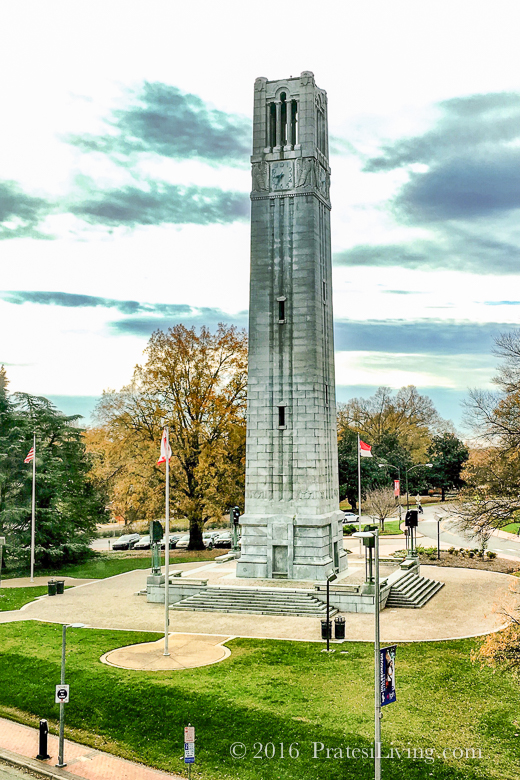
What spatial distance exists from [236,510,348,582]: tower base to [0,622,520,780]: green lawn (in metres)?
9.44

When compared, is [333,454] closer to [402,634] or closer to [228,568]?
[228,568]

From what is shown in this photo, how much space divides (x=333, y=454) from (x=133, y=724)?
22.8 m

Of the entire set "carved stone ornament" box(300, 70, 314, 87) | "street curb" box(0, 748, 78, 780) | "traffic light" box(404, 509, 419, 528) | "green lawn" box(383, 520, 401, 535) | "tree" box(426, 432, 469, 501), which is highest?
"carved stone ornament" box(300, 70, 314, 87)

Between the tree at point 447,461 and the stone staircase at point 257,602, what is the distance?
2699 inches

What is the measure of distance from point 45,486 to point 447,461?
6358 centimetres

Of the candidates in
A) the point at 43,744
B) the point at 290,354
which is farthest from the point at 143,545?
the point at 43,744

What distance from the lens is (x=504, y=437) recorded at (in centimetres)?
2195

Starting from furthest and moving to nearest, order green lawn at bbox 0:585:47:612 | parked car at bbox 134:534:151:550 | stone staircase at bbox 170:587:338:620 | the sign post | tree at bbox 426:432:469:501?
tree at bbox 426:432:469:501 → parked car at bbox 134:534:151:550 → green lawn at bbox 0:585:47:612 → stone staircase at bbox 170:587:338:620 → the sign post

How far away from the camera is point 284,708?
2161 centimetres

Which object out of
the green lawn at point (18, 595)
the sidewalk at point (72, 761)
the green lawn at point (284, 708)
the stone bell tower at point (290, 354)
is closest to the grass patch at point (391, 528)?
the stone bell tower at point (290, 354)

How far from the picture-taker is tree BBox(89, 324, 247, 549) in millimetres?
53438

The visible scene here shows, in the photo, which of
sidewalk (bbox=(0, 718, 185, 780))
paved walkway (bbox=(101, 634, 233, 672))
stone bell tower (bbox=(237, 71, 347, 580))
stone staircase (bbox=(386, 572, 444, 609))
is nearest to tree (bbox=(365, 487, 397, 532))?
stone staircase (bbox=(386, 572, 444, 609))

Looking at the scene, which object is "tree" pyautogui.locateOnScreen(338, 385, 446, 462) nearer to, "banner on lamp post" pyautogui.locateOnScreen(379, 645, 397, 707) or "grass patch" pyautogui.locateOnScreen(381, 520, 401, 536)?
"grass patch" pyautogui.locateOnScreen(381, 520, 401, 536)

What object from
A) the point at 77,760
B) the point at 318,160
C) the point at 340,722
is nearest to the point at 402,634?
the point at 340,722
